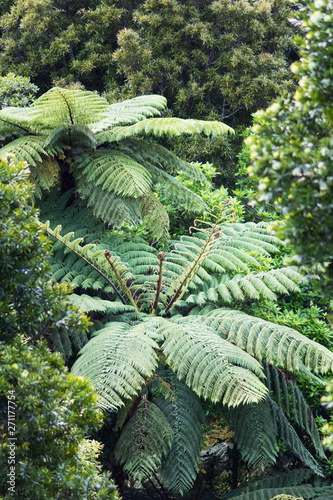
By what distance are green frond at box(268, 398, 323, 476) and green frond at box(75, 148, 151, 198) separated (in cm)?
199

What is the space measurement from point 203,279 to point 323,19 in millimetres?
3133

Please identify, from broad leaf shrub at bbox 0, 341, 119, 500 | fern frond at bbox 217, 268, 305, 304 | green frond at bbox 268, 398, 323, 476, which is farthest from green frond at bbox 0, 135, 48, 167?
green frond at bbox 268, 398, 323, 476

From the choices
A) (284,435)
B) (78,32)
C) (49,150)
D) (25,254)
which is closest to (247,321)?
(284,435)

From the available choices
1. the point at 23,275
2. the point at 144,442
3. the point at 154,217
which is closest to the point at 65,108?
the point at 154,217

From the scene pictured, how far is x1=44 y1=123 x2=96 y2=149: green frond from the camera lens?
466 cm

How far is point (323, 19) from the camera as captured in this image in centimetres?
195

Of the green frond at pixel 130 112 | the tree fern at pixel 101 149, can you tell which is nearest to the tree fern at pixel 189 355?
the tree fern at pixel 101 149

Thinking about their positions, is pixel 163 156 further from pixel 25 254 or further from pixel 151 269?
pixel 25 254

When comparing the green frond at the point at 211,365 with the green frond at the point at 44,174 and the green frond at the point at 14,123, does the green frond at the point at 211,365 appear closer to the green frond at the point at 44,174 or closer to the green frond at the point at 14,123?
the green frond at the point at 44,174

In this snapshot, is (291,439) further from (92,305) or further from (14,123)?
(14,123)

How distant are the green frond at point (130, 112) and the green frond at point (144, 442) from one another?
2.48 m

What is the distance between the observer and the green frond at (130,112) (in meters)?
4.93

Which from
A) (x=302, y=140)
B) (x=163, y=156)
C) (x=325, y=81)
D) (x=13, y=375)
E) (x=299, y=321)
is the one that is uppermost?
(x=325, y=81)

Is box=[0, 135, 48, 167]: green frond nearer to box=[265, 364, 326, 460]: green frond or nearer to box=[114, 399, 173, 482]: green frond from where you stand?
box=[114, 399, 173, 482]: green frond
